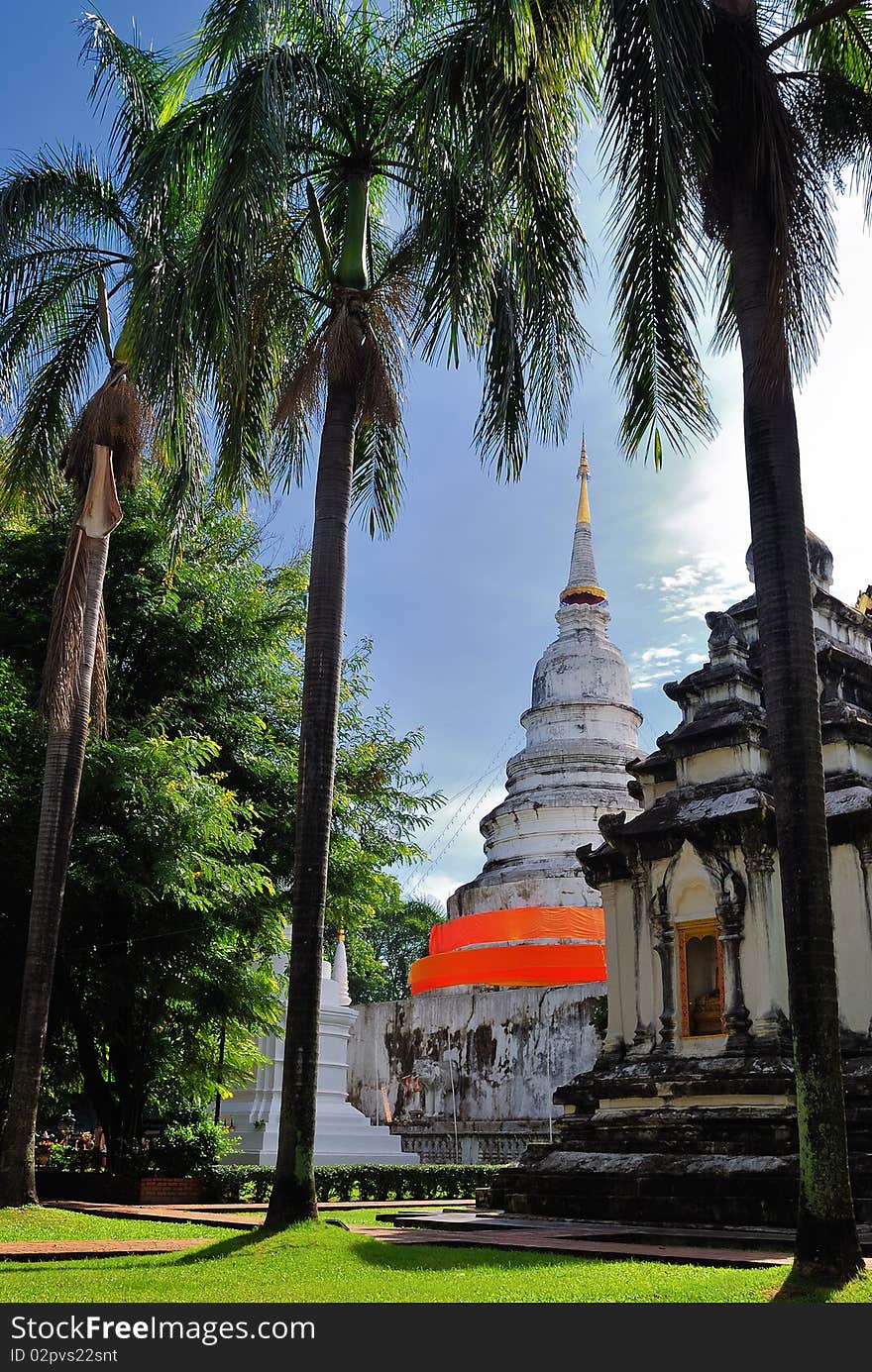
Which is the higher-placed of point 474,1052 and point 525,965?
point 525,965

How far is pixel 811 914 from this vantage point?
24.1 feet

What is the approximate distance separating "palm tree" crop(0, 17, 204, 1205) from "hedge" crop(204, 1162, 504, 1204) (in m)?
4.56

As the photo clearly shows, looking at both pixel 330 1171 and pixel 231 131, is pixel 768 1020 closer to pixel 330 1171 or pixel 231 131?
pixel 330 1171

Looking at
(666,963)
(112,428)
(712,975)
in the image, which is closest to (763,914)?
(712,975)

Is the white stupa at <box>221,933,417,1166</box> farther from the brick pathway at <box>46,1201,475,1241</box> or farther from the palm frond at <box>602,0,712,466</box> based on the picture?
the palm frond at <box>602,0,712,466</box>

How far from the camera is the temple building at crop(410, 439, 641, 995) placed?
30.6 metres

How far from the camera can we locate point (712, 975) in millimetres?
15211

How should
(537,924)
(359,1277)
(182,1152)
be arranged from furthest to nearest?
(537,924)
(182,1152)
(359,1277)

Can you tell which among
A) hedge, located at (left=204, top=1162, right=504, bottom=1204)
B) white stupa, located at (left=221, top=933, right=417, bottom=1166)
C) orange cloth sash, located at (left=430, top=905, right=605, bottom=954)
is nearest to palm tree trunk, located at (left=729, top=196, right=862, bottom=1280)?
hedge, located at (left=204, top=1162, right=504, bottom=1204)

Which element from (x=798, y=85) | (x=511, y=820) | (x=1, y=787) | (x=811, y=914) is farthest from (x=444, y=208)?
(x=511, y=820)

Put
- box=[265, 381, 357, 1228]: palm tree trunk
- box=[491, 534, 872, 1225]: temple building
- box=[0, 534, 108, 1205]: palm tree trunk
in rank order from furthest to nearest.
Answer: box=[491, 534, 872, 1225]: temple building
box=[0, 534, 108, 1205]: palm tree trunk
box=[265, 381, 357, 1228]: palm tree trunk

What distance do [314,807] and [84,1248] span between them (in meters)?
3.62

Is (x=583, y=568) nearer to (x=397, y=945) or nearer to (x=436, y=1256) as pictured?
(x=397, y=945)

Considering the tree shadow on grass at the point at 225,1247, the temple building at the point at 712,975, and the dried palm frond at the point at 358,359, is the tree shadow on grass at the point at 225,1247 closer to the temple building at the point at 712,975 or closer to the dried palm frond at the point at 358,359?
the temple building at the point at 712,975
